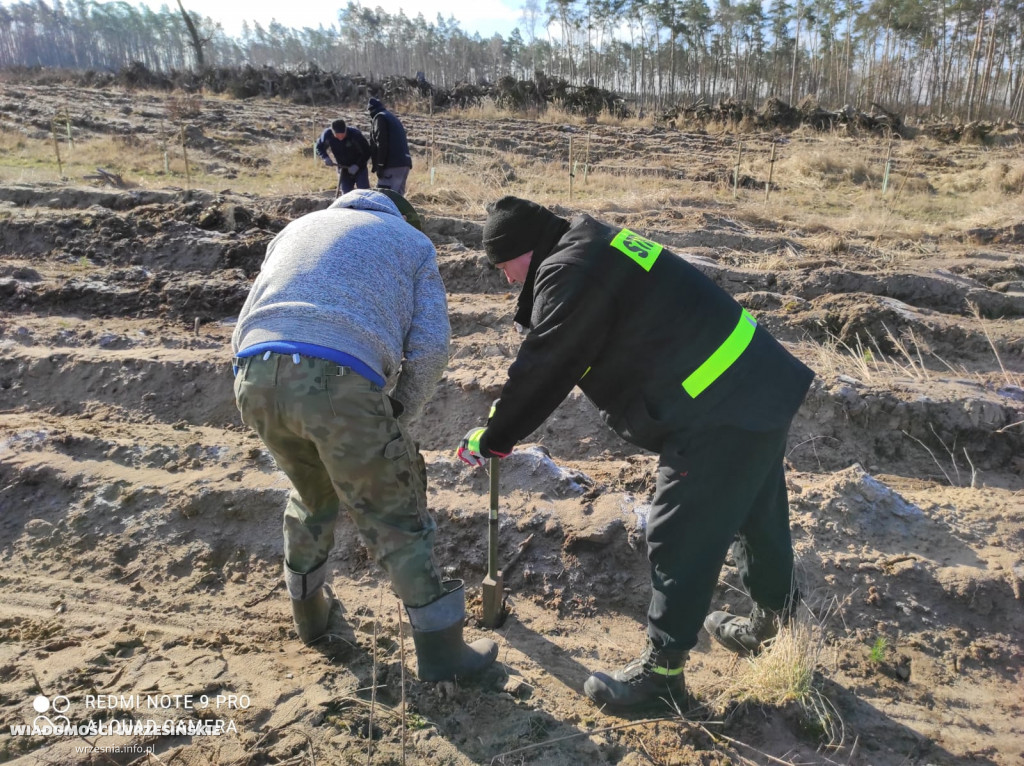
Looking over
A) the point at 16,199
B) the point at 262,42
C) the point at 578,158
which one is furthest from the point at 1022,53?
the point at 262,42

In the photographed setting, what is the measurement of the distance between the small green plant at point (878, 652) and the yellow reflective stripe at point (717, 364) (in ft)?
4.95

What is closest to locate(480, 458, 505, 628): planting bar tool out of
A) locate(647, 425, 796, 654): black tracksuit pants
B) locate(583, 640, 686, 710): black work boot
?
locate(583, 640, 686, 710): black work boot

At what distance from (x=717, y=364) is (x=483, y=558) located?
174cm

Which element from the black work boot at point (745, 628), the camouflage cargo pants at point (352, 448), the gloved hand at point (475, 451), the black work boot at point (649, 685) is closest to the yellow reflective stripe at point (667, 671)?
the black work boot at point (649, 685)

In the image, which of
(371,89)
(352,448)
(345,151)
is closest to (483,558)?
(352,448)

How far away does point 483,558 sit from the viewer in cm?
340

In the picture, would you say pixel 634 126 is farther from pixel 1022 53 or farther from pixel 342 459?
pixel 1022 53

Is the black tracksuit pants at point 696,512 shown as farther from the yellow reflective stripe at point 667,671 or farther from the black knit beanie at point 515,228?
the black knit beanie at point 515,228

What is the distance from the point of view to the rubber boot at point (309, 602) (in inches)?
105

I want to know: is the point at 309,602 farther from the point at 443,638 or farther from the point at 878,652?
the point at 878,652

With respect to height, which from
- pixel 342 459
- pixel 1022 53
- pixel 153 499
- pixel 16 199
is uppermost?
pixel 1022 53

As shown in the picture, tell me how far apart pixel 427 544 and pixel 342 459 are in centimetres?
46

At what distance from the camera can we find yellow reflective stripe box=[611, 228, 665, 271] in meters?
2.22

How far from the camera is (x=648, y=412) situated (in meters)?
2.26
